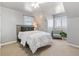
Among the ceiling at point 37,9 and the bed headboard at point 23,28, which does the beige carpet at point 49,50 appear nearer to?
the bed headboard at point 23,28

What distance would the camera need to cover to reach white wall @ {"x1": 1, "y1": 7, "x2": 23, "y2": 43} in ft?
5.10

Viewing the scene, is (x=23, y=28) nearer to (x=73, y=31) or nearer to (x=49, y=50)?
(x=49, y=50)

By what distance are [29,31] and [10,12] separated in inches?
21.2

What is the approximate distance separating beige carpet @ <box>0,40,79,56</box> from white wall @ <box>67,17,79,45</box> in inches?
4.9

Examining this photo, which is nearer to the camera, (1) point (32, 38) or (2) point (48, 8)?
(2) point (48, 8)

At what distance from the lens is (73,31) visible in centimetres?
148

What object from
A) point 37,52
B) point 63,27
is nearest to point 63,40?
point 63,27

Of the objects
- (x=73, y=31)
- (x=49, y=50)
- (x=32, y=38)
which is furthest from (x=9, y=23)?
(x=73, y=31)

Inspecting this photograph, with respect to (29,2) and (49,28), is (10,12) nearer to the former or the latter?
(29,2)

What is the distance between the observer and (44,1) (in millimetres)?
1412

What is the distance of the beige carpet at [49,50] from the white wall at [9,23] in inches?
6.7

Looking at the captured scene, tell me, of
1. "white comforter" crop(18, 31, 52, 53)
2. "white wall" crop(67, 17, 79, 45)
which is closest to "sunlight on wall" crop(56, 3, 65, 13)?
"white wall" crop(67, 17, 79, 45)

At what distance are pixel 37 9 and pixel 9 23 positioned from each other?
628 millimetres

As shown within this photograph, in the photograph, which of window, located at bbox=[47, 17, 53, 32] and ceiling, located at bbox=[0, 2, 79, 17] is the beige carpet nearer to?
window, located at bbox=[47, 17, 53, 32]
